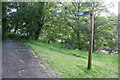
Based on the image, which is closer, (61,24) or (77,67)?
(77,67)

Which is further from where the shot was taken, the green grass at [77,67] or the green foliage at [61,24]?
the green foliage at [61,24]

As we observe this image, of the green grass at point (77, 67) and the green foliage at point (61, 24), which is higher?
the green foliage at point (61, 24)

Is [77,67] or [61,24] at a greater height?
[61,24]

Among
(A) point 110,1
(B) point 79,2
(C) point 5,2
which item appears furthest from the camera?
(B) point 79,2

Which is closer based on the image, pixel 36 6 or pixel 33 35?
pixel 36 6

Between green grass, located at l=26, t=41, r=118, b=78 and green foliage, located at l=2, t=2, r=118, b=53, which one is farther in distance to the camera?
green foliage, located at l=2, t=2, r=118, b=53

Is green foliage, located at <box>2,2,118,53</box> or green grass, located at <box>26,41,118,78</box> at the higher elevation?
green foliage, located at <box>2,2,118,53</box>

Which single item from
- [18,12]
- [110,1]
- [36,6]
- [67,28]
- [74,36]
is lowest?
[74,36]

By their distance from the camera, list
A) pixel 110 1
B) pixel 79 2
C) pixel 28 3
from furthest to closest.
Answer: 1. pixel 79 2
2. pixel 110 1
3. pixel 28 3

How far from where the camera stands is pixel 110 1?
5.95 m

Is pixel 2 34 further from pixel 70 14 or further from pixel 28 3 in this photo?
pixel 70 14

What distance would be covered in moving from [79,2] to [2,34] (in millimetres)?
5371

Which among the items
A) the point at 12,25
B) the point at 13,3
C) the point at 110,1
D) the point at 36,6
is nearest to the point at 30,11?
the point at 36,6

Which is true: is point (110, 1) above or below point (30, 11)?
above
